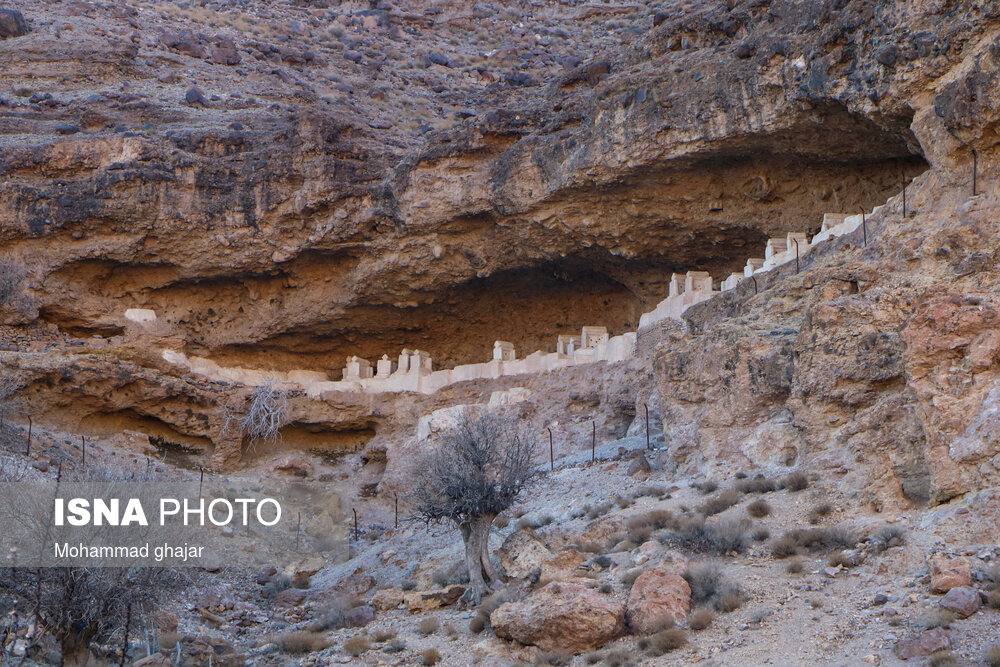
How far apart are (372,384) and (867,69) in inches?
620

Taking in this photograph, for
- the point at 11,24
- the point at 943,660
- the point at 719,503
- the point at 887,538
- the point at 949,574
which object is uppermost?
the point at 11,24

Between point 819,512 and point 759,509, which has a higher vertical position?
point 759,509

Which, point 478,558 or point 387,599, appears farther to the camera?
point 387,599

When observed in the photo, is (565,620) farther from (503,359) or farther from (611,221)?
(503,359)

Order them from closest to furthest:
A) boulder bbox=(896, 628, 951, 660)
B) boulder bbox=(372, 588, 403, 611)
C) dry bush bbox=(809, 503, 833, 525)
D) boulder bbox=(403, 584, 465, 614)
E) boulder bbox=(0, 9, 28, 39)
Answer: boulder bbox=(896, 628, 951, 660), dry bush bbox=(809, 503, 833, 525), boulder bbox=(403, 584, 465, 614), boulder bbox=(372, 588, 403, 611), boulder bbox=(0, 9, 28, 39)

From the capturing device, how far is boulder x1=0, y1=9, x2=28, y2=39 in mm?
50812

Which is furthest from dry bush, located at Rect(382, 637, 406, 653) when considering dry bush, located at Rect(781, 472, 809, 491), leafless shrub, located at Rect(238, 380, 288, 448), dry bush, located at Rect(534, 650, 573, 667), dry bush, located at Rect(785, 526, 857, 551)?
leafless shrub, located at Rect(238, 380, 288, 448)

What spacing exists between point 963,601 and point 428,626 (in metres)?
7.70

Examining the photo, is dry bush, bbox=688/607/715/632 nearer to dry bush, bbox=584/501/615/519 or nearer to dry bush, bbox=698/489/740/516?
dry bush, bbox=698/489/740/516

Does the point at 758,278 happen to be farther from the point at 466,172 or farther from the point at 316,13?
the point at 316,13

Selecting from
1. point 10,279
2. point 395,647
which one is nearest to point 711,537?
point 395,647

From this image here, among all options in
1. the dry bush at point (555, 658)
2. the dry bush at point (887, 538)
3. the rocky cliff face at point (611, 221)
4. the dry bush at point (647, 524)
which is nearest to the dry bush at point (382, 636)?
the dry bush at point (555, 658)

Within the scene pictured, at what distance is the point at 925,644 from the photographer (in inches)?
515

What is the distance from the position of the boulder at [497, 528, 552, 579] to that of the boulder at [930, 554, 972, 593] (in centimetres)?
629
